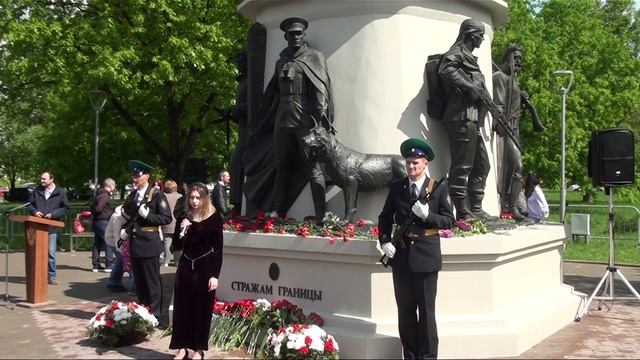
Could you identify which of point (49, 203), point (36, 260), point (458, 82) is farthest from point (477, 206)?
point (49, 203)

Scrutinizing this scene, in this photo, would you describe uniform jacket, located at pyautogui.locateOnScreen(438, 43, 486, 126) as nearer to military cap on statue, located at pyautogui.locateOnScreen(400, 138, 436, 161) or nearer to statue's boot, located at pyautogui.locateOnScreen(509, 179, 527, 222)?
military cap on statue, located at pyautogui.locateOnScreen(400, 138, 436, 161)

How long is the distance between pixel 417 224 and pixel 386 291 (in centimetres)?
121

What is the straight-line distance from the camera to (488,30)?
1026cm

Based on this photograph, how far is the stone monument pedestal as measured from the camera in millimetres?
7289

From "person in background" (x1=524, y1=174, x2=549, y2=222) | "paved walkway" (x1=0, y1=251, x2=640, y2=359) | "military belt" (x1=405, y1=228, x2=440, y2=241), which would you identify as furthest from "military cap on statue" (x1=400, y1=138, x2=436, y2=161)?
"person in background" (x1=524, y1=174, x2=549, y2=222)

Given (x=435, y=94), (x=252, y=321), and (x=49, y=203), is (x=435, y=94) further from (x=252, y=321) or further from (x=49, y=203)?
(x=49, y=203)

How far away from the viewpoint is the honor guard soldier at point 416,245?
6.44 metres

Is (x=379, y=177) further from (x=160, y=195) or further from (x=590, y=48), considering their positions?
(x=590, y=48)

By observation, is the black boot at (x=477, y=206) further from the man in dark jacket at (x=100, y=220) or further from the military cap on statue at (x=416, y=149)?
the man in dark jacket at (x=100, y=220)

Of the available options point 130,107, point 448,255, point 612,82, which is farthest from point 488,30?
point 612,82

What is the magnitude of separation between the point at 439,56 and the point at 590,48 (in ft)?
87.1

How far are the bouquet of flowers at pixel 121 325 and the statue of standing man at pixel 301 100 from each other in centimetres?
238

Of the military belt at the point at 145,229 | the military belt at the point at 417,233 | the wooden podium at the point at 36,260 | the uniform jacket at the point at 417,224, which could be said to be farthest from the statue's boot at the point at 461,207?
the wooden podium at the point at 36,260

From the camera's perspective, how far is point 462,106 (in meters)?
8.42
